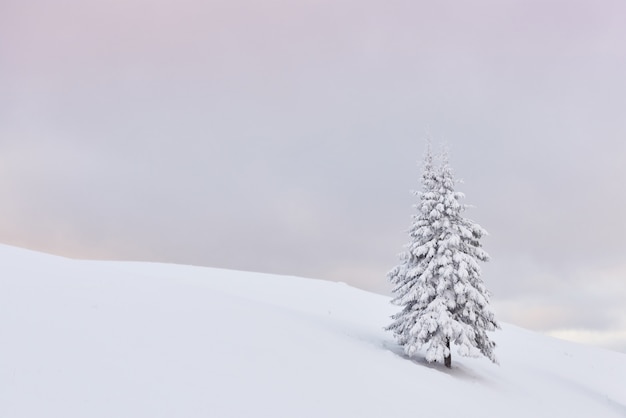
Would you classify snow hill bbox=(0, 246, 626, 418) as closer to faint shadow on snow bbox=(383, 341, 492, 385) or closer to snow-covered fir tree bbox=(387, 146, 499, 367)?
faint shadow on snow bbox=(383, 341, 492, 385)

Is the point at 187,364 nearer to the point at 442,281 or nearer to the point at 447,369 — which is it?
the point at 442,281

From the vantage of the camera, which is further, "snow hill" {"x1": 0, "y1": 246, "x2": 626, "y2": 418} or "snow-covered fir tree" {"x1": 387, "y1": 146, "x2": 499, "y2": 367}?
"snow-covered fir tree" {"x1": 387, "y1": 146, "x2": 499, "y2": 367}

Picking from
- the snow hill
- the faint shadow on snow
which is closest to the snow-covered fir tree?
the faint shadow on snow

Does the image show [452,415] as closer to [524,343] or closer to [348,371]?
[348,371]

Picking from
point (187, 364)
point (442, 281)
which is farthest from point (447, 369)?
point (187, 364)

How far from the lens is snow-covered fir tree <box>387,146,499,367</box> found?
20109mm

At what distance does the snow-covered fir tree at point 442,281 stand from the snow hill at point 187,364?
1.59 meters

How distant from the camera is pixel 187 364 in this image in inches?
430

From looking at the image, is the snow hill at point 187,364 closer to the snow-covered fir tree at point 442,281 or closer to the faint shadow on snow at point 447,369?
the faint shadow on snow at point 447,369

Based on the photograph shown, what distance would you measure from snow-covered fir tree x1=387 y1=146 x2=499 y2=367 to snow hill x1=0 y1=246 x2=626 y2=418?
1.59 m

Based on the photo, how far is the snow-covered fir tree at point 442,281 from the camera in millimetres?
20109

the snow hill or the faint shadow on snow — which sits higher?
→ the faint shadow on snow

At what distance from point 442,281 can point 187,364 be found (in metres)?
13.0

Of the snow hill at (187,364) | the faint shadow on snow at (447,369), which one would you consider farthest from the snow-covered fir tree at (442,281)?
the snow hill at (187,364)
